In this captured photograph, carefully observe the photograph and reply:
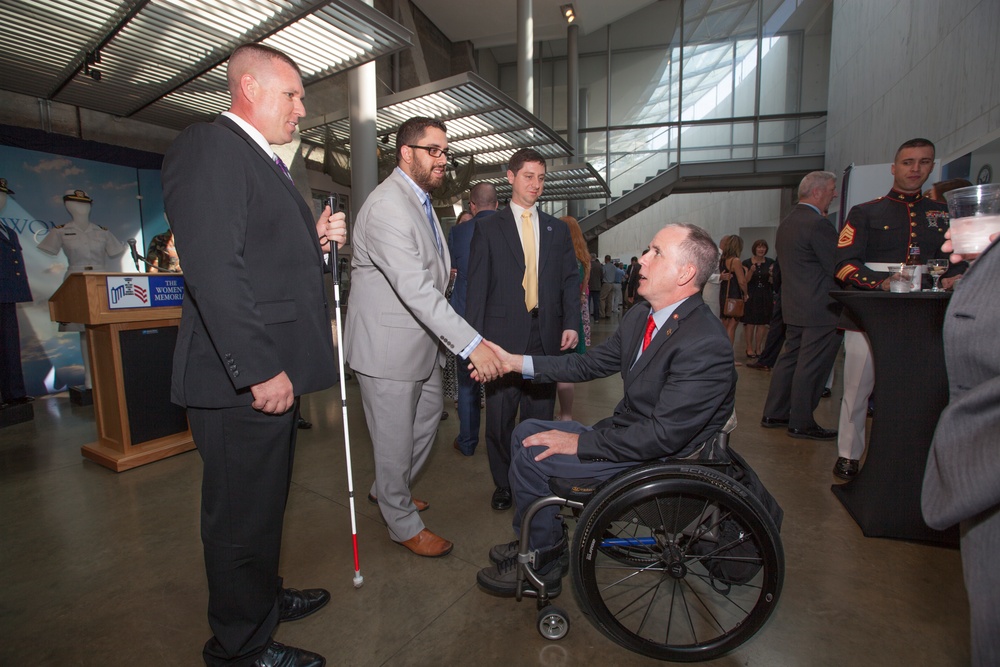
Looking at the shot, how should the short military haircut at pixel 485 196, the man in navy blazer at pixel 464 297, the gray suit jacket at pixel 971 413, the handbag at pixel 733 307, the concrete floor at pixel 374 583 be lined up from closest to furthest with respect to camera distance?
the gray suit jacket at pixel 971 413 → the concrete floor at pixel 374 583 → the man in navy blazer at pixel 464 297 → the short military haircut at pixel 485 196 → the handbag at pixel 733 307

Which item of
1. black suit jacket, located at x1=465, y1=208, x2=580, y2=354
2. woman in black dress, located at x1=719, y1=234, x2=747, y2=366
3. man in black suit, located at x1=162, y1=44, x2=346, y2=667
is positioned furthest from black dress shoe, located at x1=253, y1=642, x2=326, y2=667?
woman in black dress, located at x1=719, y1=234, x2=747, y2=366

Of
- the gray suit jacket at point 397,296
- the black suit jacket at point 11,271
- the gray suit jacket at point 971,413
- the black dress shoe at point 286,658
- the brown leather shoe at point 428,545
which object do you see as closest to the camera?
the gray suit jacket at point 971,413

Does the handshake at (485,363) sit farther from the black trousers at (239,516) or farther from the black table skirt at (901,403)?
the black table skirt at (901,403)

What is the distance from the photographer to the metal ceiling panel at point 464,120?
6.22m

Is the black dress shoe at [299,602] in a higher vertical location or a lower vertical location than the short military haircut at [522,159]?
lower

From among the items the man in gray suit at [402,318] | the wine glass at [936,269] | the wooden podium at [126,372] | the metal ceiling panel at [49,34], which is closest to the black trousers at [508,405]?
the man in gray suit at [402,318]

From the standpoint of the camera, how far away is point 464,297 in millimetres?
3574

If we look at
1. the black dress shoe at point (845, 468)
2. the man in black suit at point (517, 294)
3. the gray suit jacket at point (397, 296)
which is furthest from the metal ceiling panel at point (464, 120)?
the black dress shoe at point (845, 468)

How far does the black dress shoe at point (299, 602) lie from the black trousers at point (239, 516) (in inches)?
11.7

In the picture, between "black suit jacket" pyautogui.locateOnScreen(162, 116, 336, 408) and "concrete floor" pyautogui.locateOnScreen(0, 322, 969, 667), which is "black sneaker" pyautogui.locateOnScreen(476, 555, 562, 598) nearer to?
"concrete floor" pyautogui.locateOnScreen(0, 322, 969, 667)

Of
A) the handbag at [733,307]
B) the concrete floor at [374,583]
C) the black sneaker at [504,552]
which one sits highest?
the handbag at [733,307]

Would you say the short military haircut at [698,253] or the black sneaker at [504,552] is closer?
the short military haircut at [698,253]

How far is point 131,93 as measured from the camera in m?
5.07

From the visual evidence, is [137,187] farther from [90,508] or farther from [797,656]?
[797,656]
